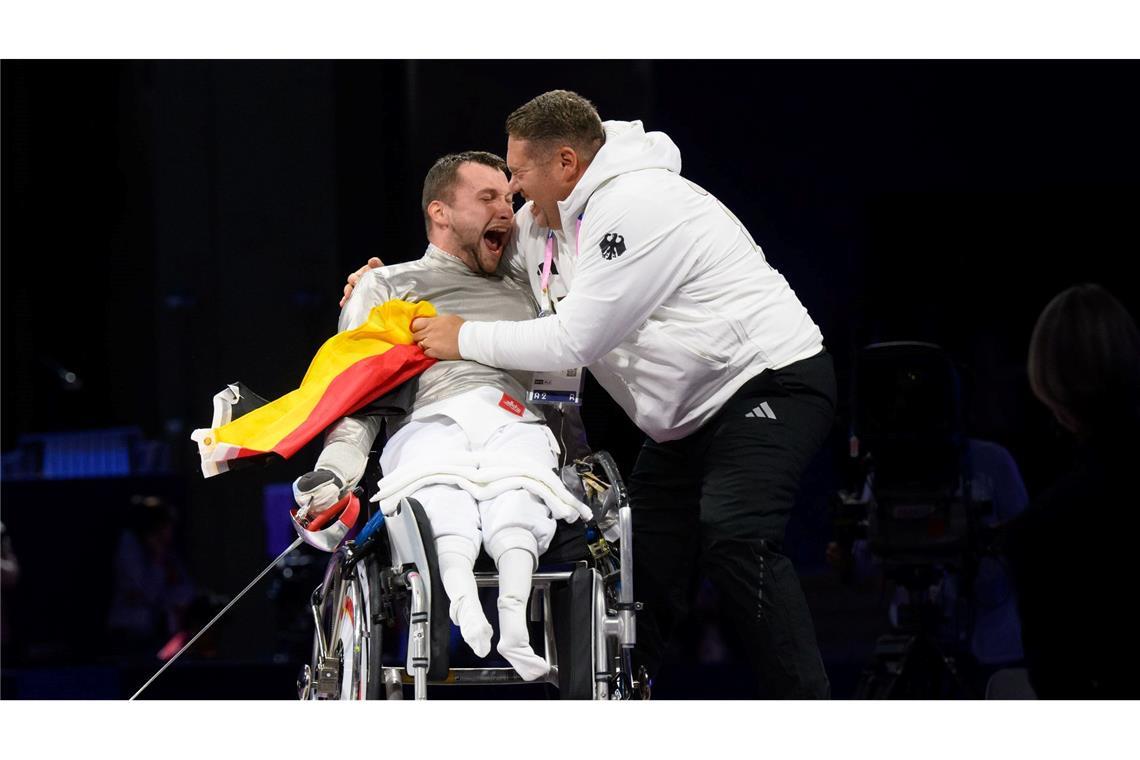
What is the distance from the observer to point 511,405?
9.88 feet

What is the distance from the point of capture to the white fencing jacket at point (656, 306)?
2883 mm

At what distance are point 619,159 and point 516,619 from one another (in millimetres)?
1075

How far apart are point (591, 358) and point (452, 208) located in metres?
0.61

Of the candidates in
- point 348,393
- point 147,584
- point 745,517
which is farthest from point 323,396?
point 147,584

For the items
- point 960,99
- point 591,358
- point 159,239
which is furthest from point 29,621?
point 960,99

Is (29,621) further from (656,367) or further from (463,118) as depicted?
(656,367)

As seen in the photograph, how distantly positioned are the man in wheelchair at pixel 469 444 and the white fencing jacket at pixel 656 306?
0.48 feet

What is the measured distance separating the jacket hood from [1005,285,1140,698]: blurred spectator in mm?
1383

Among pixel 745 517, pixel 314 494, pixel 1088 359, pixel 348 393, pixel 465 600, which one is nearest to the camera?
pixel 465 600

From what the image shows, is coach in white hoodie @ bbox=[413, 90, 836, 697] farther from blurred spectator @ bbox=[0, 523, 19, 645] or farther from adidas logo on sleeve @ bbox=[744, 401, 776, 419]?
blurred spectator @ bbox=[0, 523, 19, 645]

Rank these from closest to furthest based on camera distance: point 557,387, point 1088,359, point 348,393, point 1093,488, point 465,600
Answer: point 465,600
point 348,393
point 557,387
point 1088,359
point 1093,488

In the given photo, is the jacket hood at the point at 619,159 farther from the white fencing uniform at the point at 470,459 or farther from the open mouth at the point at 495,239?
the white fencing uniform at the point at 470,459

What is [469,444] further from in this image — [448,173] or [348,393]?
[448,173]

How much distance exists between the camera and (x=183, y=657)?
15.1ft
